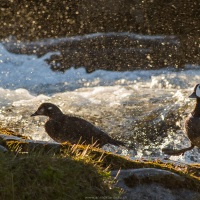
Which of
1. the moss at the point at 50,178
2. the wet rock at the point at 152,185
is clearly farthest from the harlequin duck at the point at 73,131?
the moss at the point at 50,178

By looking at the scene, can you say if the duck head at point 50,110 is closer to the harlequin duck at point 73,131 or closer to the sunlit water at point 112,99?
the harlequin duck at point 73,131

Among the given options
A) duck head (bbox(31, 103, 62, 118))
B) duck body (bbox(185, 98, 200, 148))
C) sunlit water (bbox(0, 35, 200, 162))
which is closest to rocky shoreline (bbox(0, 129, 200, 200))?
duck body (bbox(185, 98, 200, 148))

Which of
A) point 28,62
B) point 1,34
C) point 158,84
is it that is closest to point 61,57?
point 28,62

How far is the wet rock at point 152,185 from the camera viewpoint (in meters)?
5.20

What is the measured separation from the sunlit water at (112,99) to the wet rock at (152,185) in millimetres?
4763

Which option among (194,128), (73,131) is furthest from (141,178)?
(194,128)

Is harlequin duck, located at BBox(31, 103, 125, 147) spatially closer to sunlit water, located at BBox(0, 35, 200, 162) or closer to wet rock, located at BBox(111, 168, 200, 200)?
sunlit water, located at BBox(0, 35, 200, 162)

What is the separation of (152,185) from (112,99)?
8.70m

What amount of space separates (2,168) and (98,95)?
31.6ft

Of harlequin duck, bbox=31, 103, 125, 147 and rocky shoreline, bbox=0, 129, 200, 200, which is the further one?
harlequin duck, bbox=31, 103, 125, 147

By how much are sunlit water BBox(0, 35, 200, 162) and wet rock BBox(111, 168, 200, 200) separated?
15.6ft

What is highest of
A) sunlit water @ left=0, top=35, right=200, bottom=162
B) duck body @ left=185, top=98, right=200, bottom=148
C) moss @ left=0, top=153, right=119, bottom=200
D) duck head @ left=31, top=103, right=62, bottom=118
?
moss @ left=0, top=153, right=119, bottom=200

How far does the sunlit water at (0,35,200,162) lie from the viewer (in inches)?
466

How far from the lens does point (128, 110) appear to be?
1323cm
